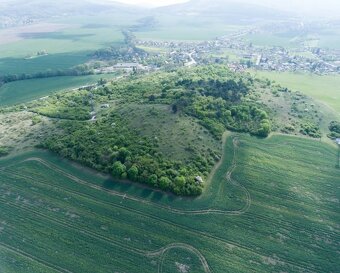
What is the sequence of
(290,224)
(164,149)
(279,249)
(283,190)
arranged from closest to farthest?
1. (279,249)
2. (290,224)
3. (283,190)
4. (164,149)

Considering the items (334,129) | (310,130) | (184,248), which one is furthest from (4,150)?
(334,129)

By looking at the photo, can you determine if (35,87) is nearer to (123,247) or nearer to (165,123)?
(165,123)

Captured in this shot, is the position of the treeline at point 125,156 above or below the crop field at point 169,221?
above

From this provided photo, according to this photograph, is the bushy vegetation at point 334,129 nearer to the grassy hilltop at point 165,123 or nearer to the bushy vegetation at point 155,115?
the grassy hilltop at point 165,123

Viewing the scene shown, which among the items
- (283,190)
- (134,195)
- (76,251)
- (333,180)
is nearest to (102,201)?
(134,195)

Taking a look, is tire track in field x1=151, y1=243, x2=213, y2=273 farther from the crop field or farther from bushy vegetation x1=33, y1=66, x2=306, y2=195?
bushy vegetation x1=33, y1=66, x2=306, y2=195

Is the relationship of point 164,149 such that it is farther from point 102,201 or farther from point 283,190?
point 283,190

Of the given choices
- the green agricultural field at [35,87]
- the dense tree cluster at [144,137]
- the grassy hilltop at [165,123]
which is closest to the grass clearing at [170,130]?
the grassy hilltop at [165,123]
